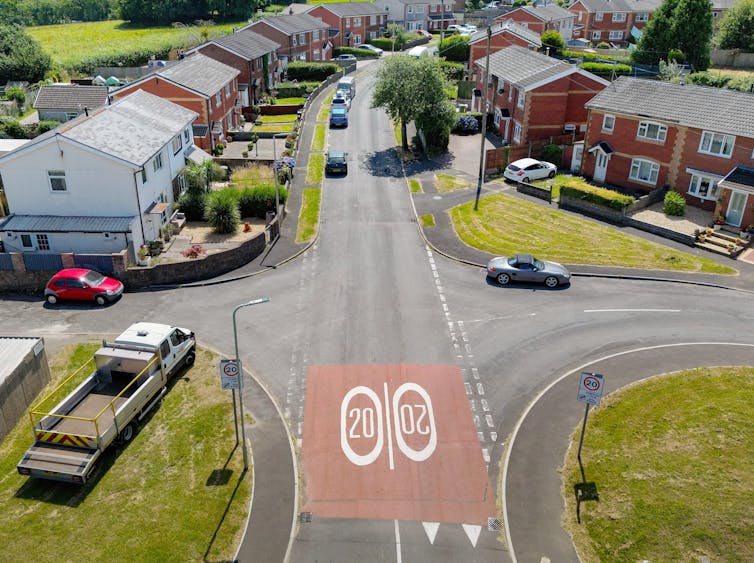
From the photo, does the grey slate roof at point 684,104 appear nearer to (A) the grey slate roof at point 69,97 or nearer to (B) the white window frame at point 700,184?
(B) the white window frame at point 700,184

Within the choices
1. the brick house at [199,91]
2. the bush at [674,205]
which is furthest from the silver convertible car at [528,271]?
the brick house at [199,91]

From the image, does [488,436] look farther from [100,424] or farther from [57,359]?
[57,359]

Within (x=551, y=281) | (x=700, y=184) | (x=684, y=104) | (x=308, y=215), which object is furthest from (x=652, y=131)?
(x=308, y=215)

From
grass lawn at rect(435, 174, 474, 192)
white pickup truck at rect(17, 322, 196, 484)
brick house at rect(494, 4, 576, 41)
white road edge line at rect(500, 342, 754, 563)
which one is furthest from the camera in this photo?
brick house at rect(494, 4, 576, 41)

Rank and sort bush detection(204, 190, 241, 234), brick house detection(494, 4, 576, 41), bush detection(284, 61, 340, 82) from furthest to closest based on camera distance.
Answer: brick house detection(494, 4, 576, 41), bush detection(284, 61, 340, 82), bush detection(204, 190, 241, 234)

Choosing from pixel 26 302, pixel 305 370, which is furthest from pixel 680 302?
pixel 26 302

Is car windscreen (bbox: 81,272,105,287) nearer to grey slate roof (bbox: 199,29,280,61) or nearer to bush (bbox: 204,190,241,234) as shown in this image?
bush (bbox: 204,190,241,234)

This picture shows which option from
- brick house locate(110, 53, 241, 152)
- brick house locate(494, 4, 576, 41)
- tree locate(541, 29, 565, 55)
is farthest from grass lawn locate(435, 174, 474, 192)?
brick house locate(494, 4, 576, 41)
